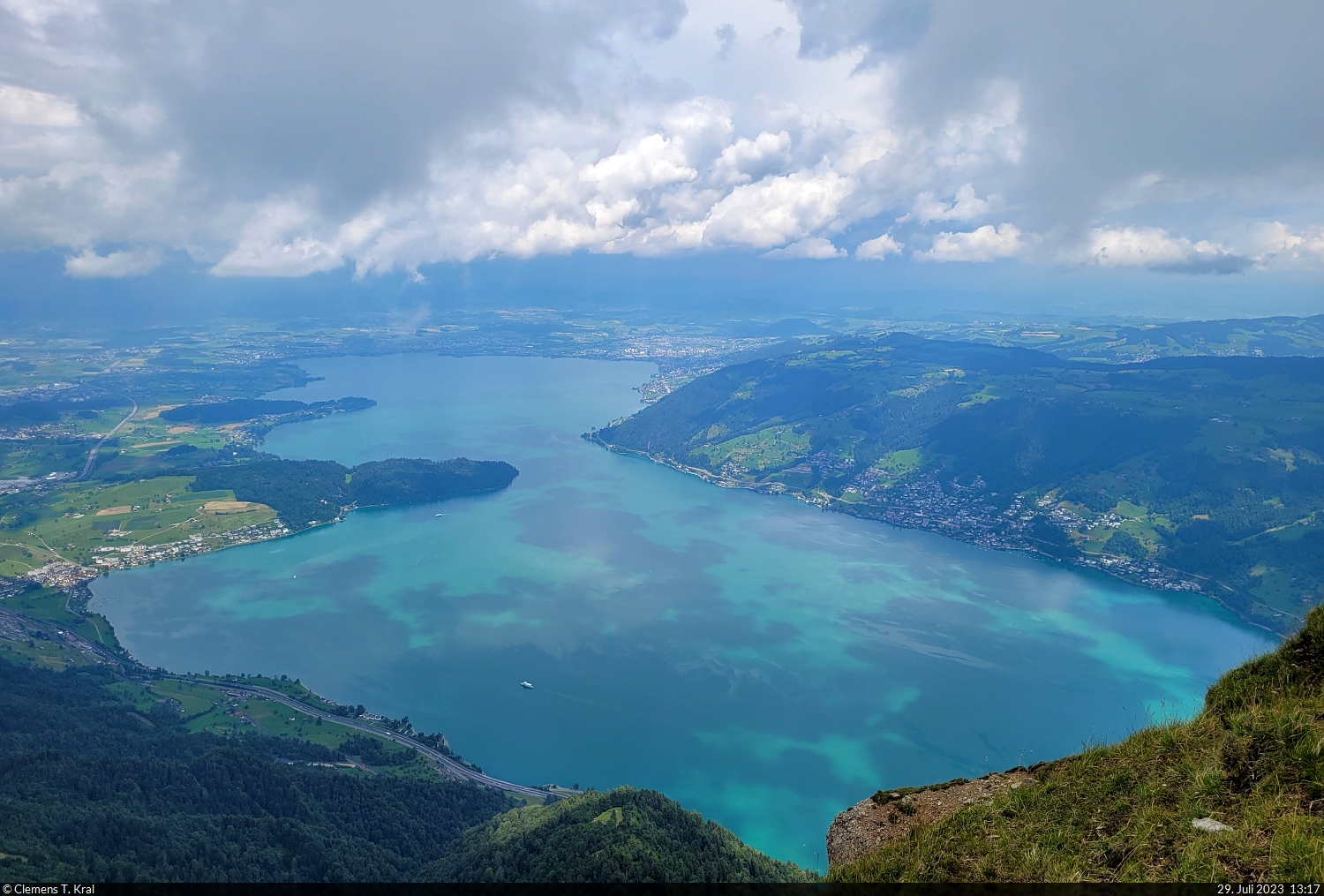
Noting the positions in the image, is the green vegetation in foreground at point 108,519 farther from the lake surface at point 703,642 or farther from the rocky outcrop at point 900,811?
the rocky outcrop at point 900,811

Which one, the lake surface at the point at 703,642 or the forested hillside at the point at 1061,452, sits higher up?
the forested hillside at the point at 1061,452

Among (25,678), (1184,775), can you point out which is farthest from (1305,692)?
(25,678)

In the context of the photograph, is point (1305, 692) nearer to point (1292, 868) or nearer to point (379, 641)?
point (1292, 868)

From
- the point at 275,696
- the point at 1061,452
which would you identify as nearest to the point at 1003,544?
the point at 1061,452

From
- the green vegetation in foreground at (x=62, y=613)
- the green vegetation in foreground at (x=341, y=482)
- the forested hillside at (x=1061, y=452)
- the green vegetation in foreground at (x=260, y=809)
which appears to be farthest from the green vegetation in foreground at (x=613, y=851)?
the green vegetation in foreground at (x=341, y=482)

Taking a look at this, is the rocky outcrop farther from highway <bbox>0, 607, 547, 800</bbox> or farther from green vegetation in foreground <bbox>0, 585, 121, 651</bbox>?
green vegetation in foreground <bbox>0, 585, 121, 651</bbox>

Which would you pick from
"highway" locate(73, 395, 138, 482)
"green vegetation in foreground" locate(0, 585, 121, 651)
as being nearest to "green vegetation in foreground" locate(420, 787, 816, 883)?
"green vegetation in foreground" locate(0, 585, 121, 651)
